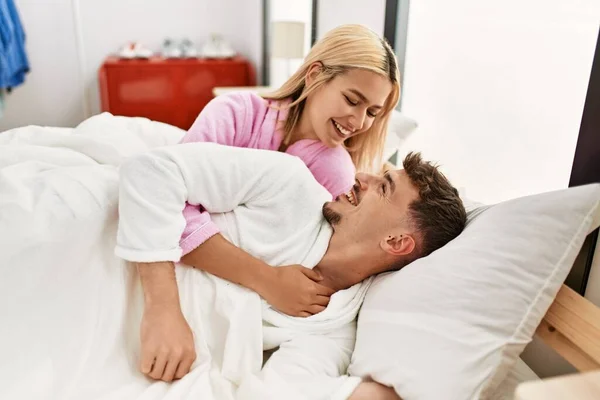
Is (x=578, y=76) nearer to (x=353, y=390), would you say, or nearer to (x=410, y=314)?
(x=410, y=314)

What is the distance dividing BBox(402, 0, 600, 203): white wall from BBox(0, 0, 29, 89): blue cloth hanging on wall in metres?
2.33

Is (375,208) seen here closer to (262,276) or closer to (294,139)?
(262,276)

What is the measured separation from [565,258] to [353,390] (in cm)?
40

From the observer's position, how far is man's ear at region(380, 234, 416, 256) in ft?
3.34

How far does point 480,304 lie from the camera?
81 cm

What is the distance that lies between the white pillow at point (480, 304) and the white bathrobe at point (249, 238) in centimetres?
10

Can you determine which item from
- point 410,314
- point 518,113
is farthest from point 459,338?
point 518,113

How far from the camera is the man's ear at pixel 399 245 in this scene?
102 centimetres

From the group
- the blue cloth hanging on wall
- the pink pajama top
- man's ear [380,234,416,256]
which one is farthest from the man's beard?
the blue cloth hanging on wall

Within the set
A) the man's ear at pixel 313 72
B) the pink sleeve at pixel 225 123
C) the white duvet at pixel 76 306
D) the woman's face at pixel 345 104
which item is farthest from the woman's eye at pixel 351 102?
the white duvet at pixel 76 306

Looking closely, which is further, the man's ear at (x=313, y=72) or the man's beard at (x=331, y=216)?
the man's ear at (x=313, y=72)

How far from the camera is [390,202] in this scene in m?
1.05

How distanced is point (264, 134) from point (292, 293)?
23.5 inches

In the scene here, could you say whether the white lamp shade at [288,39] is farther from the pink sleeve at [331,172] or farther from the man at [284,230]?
the man at [284,230]
